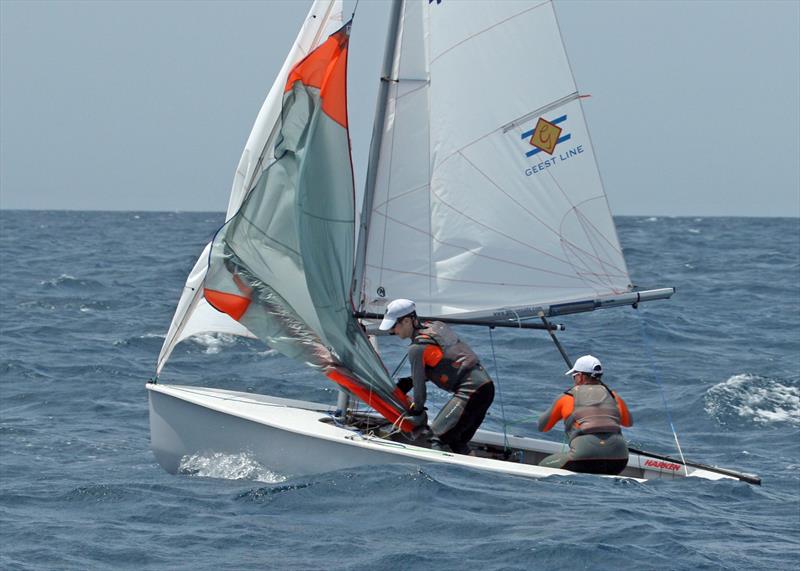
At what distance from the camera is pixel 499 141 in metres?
10.0

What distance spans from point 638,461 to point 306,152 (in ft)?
11.7

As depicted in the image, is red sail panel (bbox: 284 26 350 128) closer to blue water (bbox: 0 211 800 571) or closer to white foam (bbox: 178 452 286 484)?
white foam (bbox: 178 452 286 484)

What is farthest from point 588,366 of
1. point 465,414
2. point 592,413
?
point 465,414

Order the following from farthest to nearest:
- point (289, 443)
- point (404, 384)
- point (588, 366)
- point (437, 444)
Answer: point (404, 384) < point (437, 444) < point (289, 443) < point (588, 366)

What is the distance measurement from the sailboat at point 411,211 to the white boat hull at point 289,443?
0.08 ft

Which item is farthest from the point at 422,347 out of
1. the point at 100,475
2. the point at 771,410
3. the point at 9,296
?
the point at 9,296

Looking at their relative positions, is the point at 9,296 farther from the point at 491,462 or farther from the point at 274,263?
the point at 491,462

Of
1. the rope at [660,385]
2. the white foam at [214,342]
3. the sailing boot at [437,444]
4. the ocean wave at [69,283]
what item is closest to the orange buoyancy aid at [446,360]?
the sailing boot at [437,444]

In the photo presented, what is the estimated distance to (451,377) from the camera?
9.41 m

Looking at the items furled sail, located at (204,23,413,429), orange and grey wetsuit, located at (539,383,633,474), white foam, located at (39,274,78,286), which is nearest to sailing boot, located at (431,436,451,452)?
furled sail, located at (204,23,413,429)

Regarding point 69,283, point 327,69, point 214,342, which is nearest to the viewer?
point 327,69

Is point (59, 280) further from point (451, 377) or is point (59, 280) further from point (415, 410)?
point (451, 377)

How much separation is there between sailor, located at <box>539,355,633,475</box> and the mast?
1.89m

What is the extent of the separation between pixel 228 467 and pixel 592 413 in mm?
2802
